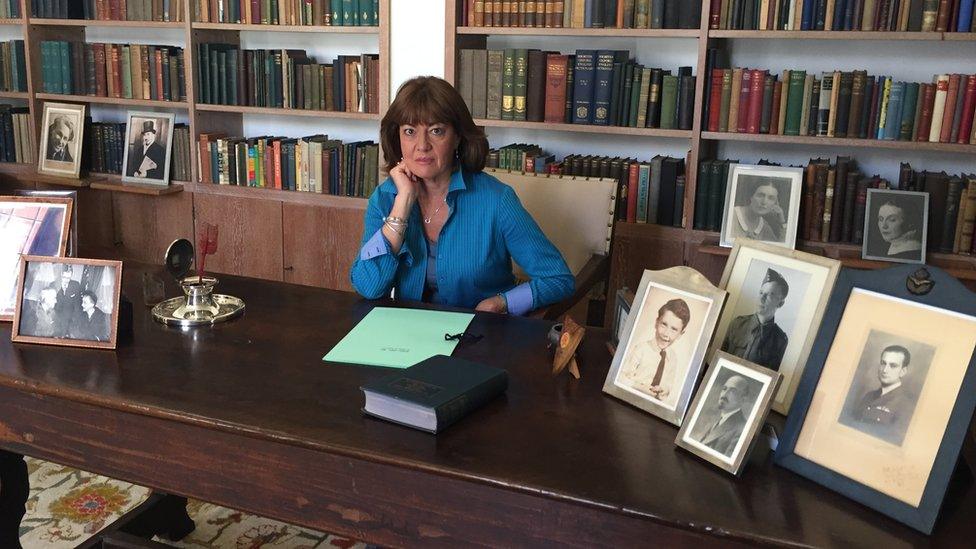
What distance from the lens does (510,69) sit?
351cm

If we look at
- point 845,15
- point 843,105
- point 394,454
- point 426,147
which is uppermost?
point 845,15

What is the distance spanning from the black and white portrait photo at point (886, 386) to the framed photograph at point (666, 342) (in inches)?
9.3

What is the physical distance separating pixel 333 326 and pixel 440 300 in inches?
21.1

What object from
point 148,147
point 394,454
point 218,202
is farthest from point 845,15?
point 148,147

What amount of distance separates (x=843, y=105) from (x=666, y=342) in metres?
2.07

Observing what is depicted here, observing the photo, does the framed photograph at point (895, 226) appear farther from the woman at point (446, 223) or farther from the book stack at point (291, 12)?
the book stack at point (291, 12)

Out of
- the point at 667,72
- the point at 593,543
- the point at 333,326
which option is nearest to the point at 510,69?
the point at 667,72

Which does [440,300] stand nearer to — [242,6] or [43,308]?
[43,308]

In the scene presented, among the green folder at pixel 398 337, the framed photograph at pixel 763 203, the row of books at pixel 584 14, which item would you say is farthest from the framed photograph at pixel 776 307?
the row of books at pixel 584 14

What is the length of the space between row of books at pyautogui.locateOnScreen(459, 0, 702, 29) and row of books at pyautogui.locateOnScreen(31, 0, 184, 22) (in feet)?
4.74

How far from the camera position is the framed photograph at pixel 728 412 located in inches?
47.1

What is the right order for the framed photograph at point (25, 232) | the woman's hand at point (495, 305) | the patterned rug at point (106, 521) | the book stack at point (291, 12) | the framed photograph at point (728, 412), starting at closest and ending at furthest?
the framed photograph at point (728, 412), the framed photograph at point (25, 232), the woman's hand at point (495, 305), the patterned rug at point (106, 521), the book stack at point (291, 12)

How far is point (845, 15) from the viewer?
3.00 m

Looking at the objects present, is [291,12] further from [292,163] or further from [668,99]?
[668,99]
